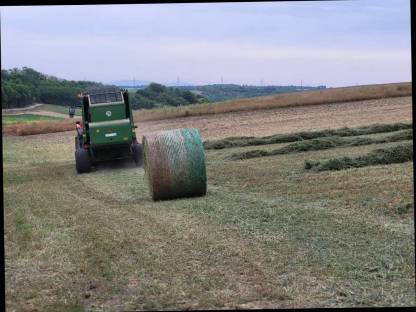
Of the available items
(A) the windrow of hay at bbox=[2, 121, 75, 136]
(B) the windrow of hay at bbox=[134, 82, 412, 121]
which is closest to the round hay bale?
(B) the windrow of hay at bbox=[134, 82, 412, 121]

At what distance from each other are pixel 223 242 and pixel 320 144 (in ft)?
37.2

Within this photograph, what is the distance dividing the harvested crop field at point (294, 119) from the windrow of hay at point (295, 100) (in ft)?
1.41

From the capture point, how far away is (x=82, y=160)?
65.9ft

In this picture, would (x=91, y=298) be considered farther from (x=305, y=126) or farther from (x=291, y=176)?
(x=305, y=126)

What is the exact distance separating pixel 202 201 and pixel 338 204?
238cm

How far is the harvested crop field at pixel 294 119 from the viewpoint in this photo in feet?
87.9

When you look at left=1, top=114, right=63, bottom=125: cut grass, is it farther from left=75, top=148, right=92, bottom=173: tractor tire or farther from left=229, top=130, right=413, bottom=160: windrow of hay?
left=229, top=130, right=413, bottom=160: windrow of hay

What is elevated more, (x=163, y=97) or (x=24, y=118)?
(x=163, y=97)

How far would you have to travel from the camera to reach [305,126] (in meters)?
27.0

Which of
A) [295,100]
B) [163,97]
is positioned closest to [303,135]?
[163,97]

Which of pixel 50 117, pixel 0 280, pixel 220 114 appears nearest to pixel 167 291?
pixel 0 280

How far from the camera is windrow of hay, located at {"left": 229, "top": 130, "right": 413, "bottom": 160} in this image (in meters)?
19.3

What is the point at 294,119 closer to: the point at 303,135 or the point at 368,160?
the point at 303,135

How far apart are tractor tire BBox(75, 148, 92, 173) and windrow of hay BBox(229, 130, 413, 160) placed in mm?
3918
